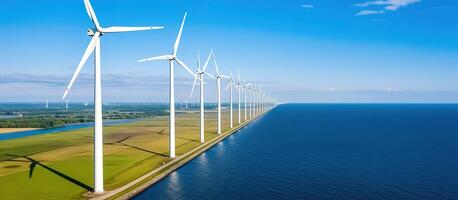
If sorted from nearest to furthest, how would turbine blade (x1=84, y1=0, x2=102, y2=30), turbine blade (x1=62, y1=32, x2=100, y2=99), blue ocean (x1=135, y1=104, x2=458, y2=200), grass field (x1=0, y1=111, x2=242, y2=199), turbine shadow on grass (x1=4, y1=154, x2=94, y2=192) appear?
1. turbine blade (x1=62, y1=32, x2=100, y2=99)
2. turbine blade (x1=84, y1=0, x2=102, y2=30)
3. grass field (x1=0, y1=111, x2=242, y2=199)
4. turbine shadow on grass (x1=4, y1=154, x2=94, y2=192)
5. blue ocean (x1=135, y1=104, x2=458, y2=200)

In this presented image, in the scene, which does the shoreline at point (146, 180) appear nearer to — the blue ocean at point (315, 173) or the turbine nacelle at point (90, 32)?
the blue ocean at point (315, 173)

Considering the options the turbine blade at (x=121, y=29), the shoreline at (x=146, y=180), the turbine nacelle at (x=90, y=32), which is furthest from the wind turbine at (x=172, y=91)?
the turbine nacelle at (x=90, y=32)

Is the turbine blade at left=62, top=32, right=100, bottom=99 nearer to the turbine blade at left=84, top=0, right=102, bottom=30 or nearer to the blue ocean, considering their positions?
the turbine blade at left=84, top=0, right=102, bottom=30

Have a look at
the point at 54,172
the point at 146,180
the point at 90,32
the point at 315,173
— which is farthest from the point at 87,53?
the point at 315,173

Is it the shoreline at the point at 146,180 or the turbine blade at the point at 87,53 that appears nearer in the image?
the turbine blade at the point at 87,53

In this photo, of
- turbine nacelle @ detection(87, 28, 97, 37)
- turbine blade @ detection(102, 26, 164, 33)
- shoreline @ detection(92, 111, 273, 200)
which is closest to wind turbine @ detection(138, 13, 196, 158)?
shoreline @ detection(92, 111, 273, 200)

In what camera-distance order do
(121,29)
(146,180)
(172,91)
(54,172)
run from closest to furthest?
(121,29) → (146,180) → (54,172) → (172,91)

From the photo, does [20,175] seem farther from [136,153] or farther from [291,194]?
[291,194]

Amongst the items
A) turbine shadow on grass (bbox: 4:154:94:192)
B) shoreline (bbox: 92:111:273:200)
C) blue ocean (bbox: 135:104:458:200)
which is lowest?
blue ocean (bbox: 135:104:458:200)

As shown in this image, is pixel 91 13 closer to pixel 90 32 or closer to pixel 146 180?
pixel 90 32

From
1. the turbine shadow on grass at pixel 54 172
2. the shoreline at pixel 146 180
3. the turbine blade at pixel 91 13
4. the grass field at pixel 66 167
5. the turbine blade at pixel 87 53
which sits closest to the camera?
the turbine blade at pixel 87 53

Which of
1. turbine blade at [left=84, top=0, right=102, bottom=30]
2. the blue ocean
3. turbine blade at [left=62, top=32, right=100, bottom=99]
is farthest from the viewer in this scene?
the blue ocean
